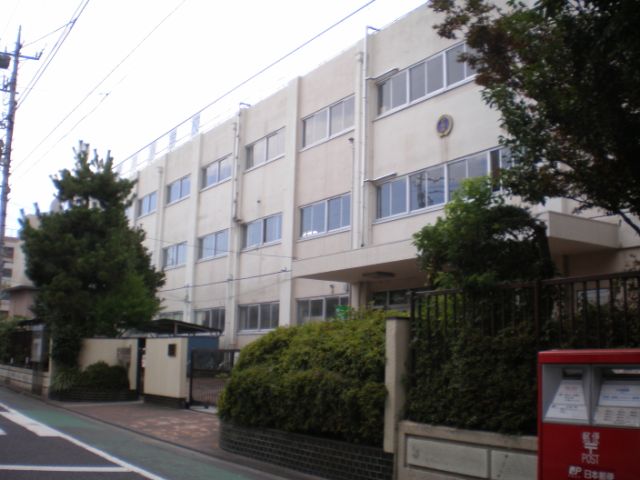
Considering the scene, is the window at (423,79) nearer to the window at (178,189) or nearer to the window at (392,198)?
the window at (392,198)

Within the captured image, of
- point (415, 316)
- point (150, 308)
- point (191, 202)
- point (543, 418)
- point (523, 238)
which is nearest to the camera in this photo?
point (543, 418)

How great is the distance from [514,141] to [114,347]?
57.6 ft

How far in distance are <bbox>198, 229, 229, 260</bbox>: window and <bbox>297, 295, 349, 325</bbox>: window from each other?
20.2 feet

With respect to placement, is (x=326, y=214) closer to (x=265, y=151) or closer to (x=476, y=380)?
(x=265, y=151)

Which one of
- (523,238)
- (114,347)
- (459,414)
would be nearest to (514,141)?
(523,238)

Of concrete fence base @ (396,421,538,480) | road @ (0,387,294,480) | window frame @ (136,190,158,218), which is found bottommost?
road @ (0,387,294,480)

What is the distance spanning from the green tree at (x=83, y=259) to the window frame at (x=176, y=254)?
8737 millimetres

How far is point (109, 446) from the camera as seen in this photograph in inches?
506

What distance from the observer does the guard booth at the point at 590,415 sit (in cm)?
506

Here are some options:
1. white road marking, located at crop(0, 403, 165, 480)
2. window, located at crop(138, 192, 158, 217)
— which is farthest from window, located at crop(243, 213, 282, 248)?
white road marking, located at crop(0, 403, 165, 480)

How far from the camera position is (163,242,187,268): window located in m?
33.9

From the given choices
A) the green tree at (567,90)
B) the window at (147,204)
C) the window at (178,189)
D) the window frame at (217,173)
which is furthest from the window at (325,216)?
the window at (147,204)

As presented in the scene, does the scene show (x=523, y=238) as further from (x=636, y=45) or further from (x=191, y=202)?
(x=191, y=202)

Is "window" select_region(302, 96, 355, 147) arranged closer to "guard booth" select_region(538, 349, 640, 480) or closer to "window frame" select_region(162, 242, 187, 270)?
"window frame" select_region(162, 242, 187, 270)
